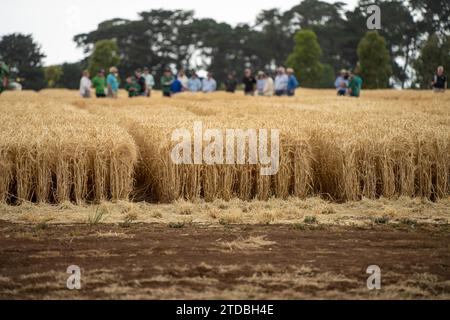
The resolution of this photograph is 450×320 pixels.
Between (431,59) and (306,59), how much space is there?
15178 mm

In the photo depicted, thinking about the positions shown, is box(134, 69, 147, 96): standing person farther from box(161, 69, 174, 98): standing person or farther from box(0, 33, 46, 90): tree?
box(0, 33, 46, 90): tree

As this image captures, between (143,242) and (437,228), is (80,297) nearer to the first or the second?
(143,242)

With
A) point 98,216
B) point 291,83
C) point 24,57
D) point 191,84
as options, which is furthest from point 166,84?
point 24,57

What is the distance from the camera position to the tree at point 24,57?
80.6m

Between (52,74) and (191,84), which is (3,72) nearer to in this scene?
(191,84)

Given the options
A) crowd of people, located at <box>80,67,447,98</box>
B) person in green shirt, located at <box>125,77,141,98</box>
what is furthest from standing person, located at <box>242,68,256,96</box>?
person in green shirt, located at <box>125,77,141,98</box>

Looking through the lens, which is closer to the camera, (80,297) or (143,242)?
(80,297)

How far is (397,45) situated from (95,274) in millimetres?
73883

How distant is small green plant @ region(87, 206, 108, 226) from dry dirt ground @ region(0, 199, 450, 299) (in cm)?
2

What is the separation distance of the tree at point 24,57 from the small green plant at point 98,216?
72.5 meters

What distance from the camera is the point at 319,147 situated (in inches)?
507

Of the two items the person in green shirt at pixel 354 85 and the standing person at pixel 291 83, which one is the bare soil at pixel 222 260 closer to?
the person in green shirt at pixel 354 85

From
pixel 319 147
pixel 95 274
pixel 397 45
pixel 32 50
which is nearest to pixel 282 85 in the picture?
pixel 319 147

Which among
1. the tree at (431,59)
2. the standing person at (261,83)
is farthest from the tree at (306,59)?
the standing person at (261,83)
